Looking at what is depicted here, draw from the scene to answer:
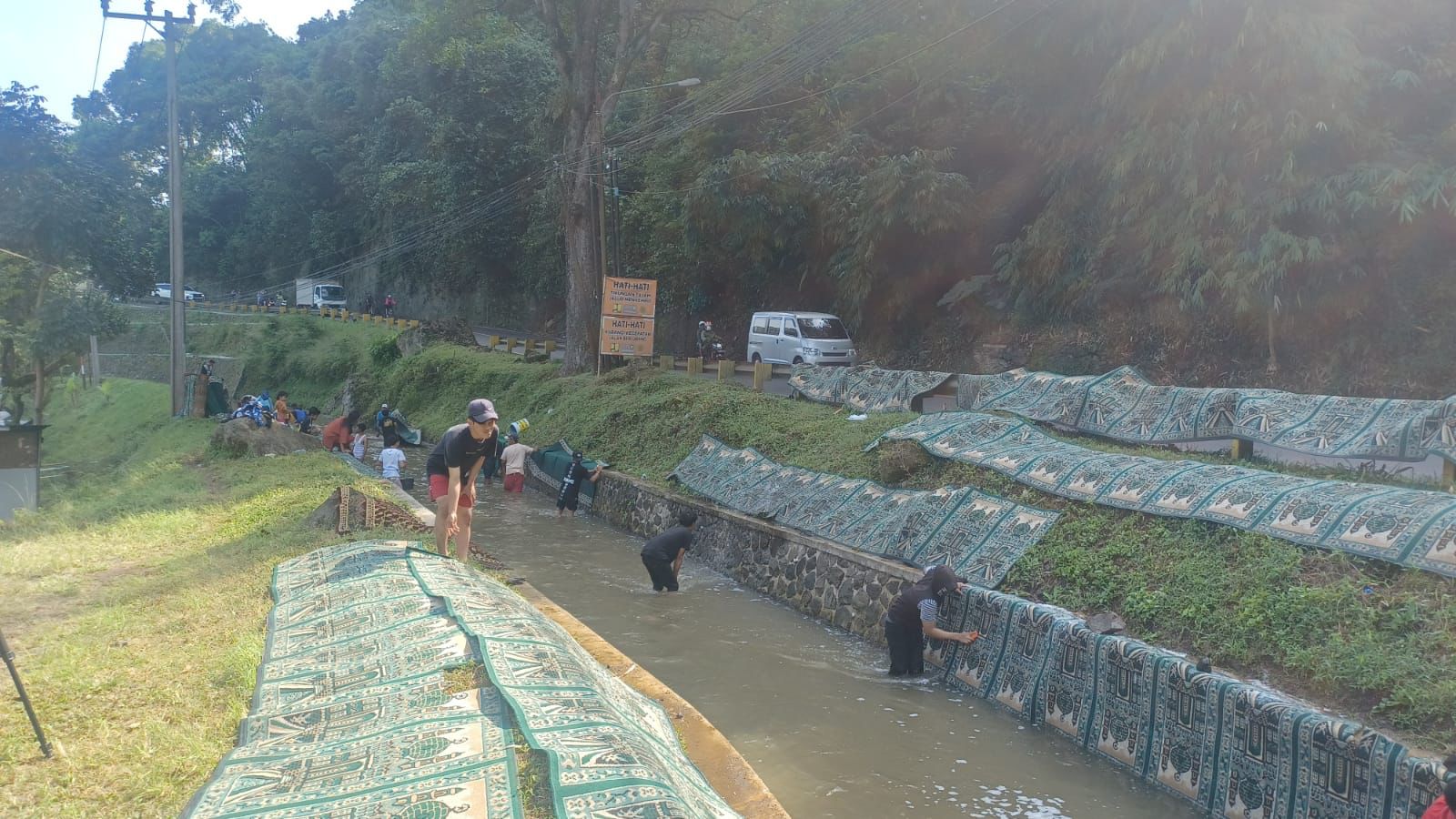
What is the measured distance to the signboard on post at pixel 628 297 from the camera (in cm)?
A: 2486

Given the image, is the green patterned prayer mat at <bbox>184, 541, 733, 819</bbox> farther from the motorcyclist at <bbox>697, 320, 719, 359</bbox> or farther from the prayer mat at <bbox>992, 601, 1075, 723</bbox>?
the motorcyclist at <bbox>697, 320, 719, 359</bbox>

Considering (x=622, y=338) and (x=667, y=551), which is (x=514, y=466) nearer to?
→ (x=622, y=338)

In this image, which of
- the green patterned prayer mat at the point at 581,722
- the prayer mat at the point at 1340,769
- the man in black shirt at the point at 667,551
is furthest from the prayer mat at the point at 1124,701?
the man in black shirt at the point at 667,551

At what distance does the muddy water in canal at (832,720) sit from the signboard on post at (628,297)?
12413mm

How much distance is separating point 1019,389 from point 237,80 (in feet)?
212

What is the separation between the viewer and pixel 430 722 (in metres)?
4.77

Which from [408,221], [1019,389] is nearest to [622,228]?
[408,221]

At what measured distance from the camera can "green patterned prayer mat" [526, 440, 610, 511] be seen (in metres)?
18.9

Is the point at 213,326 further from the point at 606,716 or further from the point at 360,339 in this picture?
the point at 606,716

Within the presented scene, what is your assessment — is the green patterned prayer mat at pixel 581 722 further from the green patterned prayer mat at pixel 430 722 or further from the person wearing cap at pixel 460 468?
the person wearing cap at pixel 460 468

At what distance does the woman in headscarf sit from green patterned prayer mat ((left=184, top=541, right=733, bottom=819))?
141 inches

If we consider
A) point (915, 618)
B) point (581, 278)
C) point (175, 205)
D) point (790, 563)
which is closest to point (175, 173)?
point (175, 205)

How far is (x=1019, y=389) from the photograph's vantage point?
545 inches

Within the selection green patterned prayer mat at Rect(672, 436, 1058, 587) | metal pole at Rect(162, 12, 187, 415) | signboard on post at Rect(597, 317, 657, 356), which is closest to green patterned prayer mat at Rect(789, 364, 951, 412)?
green patterned prayer mat at Rect(672, 436, 1058, 587)
